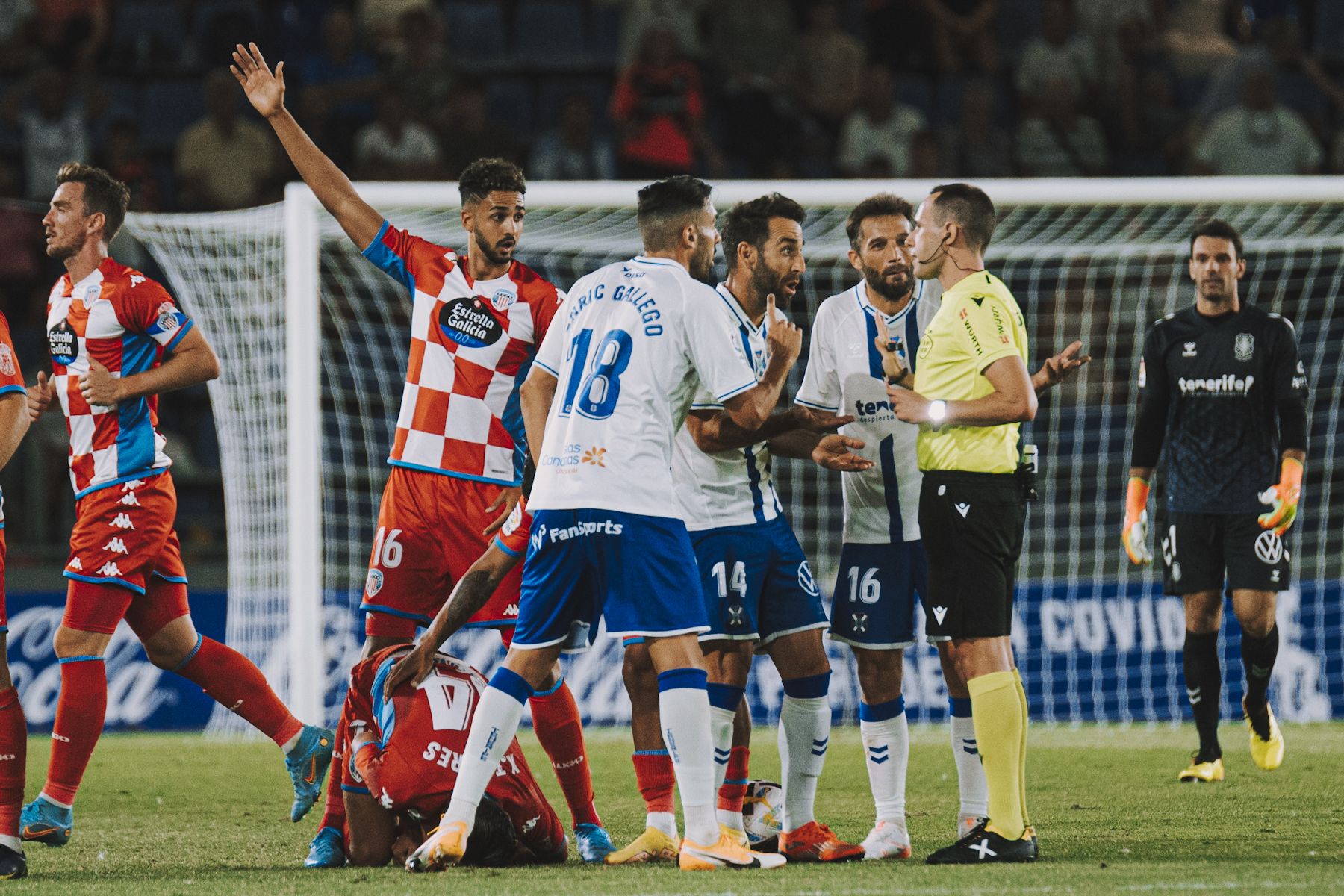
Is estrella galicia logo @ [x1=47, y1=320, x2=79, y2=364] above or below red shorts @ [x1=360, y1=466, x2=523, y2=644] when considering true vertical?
above

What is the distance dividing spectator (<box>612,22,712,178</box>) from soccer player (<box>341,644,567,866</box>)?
7.70m

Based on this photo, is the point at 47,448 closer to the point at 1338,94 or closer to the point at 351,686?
the point at 351,686

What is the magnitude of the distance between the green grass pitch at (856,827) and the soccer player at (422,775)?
185 mm

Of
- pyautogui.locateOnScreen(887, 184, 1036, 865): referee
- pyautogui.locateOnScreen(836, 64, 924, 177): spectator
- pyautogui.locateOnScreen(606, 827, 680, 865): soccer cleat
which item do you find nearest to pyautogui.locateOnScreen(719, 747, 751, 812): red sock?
pyautogui.locateOnScreen(606, 827, 680, 865): soccer cleat

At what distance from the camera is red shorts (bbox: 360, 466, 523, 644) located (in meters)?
5.43

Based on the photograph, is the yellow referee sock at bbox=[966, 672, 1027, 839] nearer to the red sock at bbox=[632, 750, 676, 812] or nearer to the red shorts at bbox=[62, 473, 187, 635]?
the red sock at bbox=[632, 750, 676, 812]

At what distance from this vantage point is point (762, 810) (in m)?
5.53

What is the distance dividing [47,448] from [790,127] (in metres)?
6.31

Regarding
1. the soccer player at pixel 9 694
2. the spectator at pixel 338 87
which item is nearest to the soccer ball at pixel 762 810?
the soccer player at pixel 9 694

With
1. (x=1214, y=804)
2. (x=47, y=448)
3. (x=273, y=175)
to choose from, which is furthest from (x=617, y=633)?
(x=273, y=175)

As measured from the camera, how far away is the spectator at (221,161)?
12.4 metres

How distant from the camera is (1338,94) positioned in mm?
13539

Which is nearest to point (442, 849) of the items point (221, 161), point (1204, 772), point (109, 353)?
point (109, 353)

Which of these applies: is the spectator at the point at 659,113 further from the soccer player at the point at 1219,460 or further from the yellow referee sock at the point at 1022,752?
the yellow referee sock at the point at 1022,752
